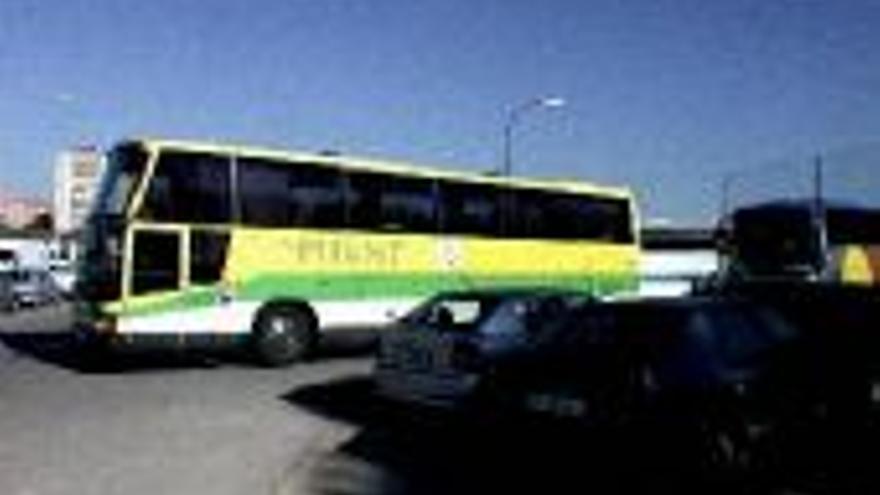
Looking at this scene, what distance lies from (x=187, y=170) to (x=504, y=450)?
1121cm

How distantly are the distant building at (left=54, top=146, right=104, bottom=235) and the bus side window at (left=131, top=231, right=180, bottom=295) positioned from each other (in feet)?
195

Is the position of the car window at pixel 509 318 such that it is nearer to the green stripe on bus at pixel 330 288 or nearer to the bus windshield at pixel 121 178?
the green stripe on bus at pixel 330 288

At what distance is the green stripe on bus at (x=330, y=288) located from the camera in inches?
862

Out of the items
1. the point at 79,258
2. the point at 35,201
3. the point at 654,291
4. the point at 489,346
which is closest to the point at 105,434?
the point at 489,346

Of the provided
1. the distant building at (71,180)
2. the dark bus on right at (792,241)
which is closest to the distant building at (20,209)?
the distant building at (71,180)

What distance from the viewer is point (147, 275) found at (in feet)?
71.1

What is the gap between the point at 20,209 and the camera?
510 ft

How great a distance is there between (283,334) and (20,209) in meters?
138

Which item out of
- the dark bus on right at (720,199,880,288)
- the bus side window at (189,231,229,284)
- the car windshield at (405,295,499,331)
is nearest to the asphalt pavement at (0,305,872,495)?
the car windshield at (405,295,499,331)

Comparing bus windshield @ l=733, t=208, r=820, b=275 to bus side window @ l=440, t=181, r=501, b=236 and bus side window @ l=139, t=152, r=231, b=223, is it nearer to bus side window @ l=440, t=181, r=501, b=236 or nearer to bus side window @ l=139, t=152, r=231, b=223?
bus side window @ l=440, t=181, r=501, b=236

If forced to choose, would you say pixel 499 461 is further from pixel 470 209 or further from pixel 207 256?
pixel 470 209

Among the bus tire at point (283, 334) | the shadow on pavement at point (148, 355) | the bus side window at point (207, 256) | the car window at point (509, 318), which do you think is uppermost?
the bus side window at point (207, 256)

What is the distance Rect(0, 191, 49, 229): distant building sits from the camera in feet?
487

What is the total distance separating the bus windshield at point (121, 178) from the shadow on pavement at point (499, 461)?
23.0 ft
